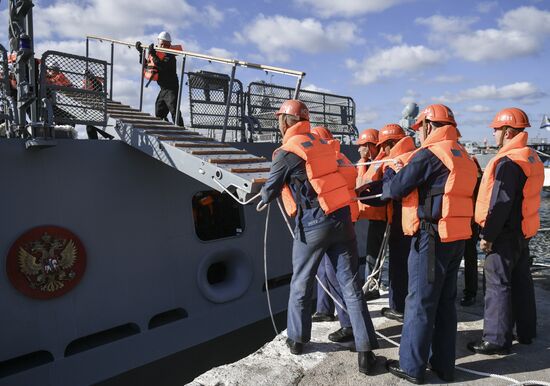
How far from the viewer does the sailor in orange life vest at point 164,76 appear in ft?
21.9

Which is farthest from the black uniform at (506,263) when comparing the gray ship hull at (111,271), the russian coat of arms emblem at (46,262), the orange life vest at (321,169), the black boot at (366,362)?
the russian coat of arms emblem at (46,262)

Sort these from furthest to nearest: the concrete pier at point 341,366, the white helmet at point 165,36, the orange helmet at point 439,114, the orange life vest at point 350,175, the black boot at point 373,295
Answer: the white helmet at point 165,36 < the black boot at point 373,295 < the orange life vest at point 350,175 < the concrete pier at point 341,366 < the orange helmet at point 439,114

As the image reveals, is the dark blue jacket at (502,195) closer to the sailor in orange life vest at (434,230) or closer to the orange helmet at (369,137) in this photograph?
the sailor in orange life vest at (434,230)

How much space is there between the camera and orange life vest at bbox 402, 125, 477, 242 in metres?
2.80

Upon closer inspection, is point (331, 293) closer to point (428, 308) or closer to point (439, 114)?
→ point (428, 308)

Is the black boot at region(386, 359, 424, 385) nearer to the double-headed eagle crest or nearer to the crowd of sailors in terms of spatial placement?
the crowd of sailors

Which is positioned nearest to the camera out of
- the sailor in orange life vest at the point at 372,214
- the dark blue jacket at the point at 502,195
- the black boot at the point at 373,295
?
the dark blue jacket at the point at 502,195

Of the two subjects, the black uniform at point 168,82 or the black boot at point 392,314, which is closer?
the black boot at point 392,314

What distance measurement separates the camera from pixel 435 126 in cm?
301

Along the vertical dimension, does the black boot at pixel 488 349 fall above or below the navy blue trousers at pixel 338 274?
below

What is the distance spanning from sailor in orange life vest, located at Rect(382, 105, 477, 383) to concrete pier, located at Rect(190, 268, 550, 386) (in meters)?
0.24

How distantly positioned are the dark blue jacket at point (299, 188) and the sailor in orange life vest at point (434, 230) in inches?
18.8

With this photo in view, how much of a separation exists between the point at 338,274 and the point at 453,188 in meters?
1.02

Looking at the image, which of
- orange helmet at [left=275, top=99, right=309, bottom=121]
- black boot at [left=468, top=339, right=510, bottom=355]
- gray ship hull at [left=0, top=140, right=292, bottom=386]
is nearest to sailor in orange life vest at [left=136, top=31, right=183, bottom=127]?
gray ship hull at [left=0, top=140, right=292, bottom=386]
